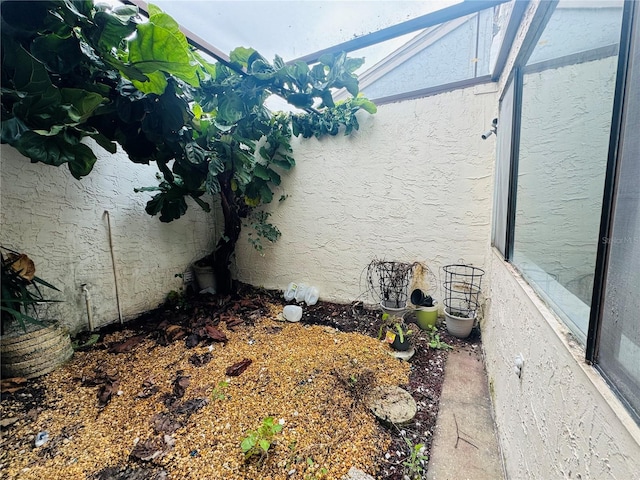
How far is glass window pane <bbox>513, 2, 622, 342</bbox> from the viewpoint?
0.78 meters

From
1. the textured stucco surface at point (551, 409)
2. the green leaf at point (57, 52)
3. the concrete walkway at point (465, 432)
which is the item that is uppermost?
the green leaf at point (57, 52)

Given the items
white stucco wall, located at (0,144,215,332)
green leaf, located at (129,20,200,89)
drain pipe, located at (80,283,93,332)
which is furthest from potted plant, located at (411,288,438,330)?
drain pipe, located at (80,283,93,332)

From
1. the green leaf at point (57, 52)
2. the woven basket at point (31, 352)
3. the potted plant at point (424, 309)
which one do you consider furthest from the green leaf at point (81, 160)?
the potted plant at point (424, 309)

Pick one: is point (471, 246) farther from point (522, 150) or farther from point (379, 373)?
point (379, 373)

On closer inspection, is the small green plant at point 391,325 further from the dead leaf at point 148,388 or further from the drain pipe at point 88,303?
the drain pipe at point 88,303

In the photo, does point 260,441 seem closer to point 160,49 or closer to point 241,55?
point 160,49

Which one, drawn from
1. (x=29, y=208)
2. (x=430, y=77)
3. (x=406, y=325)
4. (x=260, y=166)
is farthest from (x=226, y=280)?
(x=430, y=77)

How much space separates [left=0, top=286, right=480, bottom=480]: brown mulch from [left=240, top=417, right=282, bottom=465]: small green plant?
0.03m

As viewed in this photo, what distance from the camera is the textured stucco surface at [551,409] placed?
21.0 inches

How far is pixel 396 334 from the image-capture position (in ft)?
7.88

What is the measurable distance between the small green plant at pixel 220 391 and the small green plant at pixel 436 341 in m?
1.81

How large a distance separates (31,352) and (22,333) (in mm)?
155

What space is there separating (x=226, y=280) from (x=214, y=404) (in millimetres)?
2105

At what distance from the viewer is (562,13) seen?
1140mm
